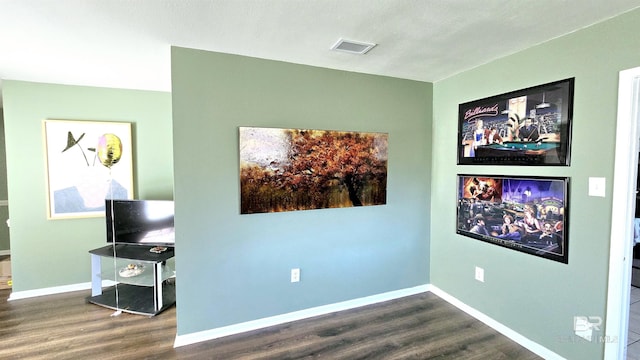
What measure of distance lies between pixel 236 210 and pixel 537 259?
2.50 metres

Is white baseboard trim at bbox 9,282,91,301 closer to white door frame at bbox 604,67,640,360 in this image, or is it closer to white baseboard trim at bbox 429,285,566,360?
white baseboard trim at bbox 429,285,566,360

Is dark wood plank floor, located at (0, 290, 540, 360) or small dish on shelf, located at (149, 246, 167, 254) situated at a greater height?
small dish on shelf, located at (149, 246, 167, 254)

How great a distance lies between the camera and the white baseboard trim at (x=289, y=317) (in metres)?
2.37

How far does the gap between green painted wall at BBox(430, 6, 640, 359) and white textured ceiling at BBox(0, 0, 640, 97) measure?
14 cm

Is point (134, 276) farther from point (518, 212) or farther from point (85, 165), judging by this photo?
point (518, 212)

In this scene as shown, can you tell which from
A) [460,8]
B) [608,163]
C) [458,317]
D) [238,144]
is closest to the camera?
[460,8]

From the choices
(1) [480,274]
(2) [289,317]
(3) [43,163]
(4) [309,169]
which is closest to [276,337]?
(2) [289,317]

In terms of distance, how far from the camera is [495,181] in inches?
98.7

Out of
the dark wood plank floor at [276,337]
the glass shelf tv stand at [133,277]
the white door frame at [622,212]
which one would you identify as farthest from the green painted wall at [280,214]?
the white door frame at [622,212]

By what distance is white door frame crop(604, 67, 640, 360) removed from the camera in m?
1.72

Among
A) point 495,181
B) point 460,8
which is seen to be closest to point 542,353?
point 495,181

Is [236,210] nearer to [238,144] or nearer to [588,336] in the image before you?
[238,144]

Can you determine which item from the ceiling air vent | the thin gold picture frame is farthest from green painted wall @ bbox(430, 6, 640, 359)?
the thin gold picture frame

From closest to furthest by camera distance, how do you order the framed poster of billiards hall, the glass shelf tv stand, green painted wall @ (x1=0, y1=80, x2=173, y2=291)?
the framed poster of billiards hall → the glass shelf tv stand → green painted wall @ (x1=0, y1=80, x2=173, y2=291)
